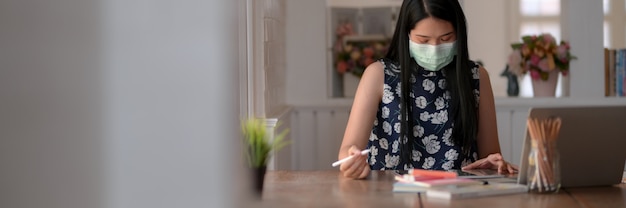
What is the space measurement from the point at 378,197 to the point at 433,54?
34.5 inches

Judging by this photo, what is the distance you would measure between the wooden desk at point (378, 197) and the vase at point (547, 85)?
2.67 meters

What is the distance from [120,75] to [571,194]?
130cm

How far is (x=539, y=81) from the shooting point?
5.18 m

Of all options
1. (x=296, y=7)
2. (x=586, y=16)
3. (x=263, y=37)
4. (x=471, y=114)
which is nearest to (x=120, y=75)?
(x=471, y=114)

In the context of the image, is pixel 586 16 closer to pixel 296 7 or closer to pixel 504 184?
pixel 296 7

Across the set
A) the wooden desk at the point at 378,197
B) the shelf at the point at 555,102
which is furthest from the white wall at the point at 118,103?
the shelf at the point at 555,102

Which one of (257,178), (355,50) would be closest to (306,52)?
(355,50)

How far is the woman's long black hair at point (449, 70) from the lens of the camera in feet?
9.96

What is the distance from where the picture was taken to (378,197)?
228 cm

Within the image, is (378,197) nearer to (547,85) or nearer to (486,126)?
(486,126)

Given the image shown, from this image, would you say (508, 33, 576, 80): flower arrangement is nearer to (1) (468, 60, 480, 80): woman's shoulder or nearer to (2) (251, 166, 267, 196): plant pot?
(1) (468, 60, 480, 80): woman's shoulder

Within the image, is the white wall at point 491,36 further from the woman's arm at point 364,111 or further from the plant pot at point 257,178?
the plant pot at point 257,178

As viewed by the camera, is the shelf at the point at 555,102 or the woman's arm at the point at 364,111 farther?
the shelf at the point at 555,102

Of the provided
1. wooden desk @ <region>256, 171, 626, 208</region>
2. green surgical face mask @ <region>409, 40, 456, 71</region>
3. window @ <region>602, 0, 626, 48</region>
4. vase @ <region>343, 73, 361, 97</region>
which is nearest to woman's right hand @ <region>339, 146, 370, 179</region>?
wooden desk @ <region>256, 171, 626, 208</region>
